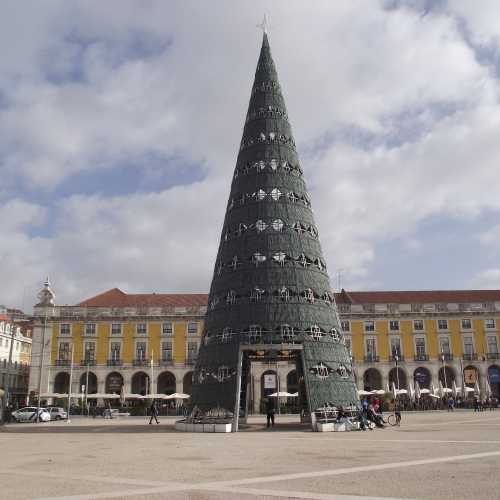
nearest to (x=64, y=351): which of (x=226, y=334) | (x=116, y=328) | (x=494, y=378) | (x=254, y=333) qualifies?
(x=116, y=328)

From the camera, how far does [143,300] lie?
78.8m

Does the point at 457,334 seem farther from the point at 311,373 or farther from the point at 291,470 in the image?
the point at 291,470

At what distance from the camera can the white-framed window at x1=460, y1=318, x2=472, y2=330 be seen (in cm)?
7444

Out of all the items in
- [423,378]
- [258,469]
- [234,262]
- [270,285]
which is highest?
[234,262]

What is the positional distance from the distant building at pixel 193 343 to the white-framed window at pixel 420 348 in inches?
5.2

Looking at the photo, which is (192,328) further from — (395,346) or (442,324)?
(442,324)

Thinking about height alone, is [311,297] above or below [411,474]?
above

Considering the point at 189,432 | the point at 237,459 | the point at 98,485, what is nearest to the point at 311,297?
the point at 189,432

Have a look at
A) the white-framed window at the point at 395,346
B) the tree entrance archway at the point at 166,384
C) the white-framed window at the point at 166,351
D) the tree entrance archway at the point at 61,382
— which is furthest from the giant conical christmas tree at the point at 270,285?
the tree entrance archway at the point at 61,382

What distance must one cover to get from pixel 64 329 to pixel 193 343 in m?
17.2

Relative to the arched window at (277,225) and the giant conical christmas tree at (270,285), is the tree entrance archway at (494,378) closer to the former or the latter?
the giant conical christmas tree at (270,285)

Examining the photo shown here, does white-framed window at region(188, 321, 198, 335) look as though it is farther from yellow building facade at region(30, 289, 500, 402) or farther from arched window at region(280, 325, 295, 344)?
arched window at region(280, 325, 295, 344)

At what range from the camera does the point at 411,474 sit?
1126 centimetres

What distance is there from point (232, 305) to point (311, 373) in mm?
4868
